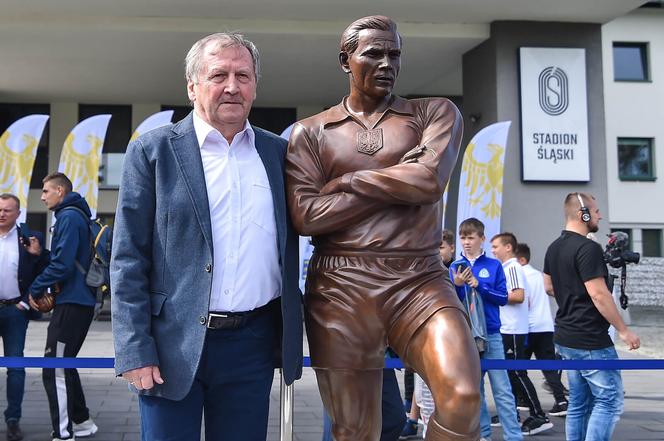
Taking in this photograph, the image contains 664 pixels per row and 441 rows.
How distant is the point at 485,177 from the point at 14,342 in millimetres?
8413

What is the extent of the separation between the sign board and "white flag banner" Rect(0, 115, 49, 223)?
29.5ft

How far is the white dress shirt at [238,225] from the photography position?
A: 2732 millimetres

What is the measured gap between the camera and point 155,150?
2746 millimetres

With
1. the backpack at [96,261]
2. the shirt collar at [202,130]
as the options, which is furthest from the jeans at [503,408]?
the shirt collar at [202,130]

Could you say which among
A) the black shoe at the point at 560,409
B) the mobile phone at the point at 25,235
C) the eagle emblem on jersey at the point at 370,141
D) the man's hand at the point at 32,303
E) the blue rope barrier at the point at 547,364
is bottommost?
the black shoe at the point at 560,409

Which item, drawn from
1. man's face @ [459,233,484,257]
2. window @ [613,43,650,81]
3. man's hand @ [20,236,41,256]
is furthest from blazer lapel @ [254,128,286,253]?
window @ [613,43,650,81]

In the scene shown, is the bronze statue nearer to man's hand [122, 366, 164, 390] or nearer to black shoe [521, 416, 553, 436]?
man's hand [122, 366, 164, 390]

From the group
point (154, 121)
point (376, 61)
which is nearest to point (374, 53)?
point (376, 61)

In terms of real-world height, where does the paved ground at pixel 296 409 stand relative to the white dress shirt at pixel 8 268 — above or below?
below

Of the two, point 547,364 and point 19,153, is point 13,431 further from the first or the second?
point 19,153

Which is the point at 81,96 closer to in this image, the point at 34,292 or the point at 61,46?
the point at 61,46

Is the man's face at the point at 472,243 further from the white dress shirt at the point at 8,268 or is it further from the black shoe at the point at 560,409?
the white dress shirt at the point at 8,268

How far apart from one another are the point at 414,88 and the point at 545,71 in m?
4.97

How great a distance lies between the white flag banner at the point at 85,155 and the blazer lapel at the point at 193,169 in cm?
1121
